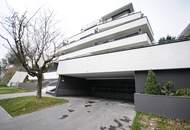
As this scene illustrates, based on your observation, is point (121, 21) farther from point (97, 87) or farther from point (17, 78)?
point (17, 78)

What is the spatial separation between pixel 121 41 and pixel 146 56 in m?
9.08

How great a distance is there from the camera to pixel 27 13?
38.3 ft

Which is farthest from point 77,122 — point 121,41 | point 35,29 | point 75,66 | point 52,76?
point 52,76

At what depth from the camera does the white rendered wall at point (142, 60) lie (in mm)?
7281

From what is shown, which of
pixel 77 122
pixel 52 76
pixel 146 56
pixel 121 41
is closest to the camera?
pixel 77 122

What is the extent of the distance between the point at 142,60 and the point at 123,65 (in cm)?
134

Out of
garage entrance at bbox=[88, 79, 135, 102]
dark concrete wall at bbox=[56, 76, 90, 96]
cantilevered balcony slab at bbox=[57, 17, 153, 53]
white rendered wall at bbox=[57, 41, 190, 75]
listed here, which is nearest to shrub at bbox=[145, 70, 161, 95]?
white rendered wall at bbox=[57, 41, 190, 75]

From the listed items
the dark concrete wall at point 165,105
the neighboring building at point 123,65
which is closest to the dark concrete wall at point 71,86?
the neighboring building at point 123,65

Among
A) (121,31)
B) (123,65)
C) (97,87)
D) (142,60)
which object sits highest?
(121,31)

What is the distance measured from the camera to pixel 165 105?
21.0 feet

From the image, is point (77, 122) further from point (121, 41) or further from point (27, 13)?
point (121, 41)

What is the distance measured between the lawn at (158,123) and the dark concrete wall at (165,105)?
0.88 feet

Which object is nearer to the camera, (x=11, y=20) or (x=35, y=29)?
(x=11, y=20)

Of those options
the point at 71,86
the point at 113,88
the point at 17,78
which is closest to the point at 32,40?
the point at 71,86
